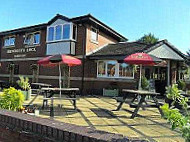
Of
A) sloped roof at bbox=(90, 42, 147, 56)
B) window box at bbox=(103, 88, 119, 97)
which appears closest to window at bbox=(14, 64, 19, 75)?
sloped roof at bbox=(90, 42, 147, 56)

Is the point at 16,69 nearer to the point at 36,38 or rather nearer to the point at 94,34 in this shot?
the point at 36,38

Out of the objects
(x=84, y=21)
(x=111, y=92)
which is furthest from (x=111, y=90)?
(x=84, y=21)

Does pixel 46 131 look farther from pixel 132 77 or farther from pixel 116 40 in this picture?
pixel 116 40

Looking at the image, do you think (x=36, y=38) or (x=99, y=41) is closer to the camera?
(x=99, y=41)

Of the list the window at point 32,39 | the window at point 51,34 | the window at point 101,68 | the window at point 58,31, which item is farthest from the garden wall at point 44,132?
the window at point 32,39

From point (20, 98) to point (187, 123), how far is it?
3.94 m

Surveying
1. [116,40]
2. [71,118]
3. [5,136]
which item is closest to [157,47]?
[116,40]

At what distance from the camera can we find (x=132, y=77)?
48.6ft

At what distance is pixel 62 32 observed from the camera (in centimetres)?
1638

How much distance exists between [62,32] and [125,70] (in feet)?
19.6

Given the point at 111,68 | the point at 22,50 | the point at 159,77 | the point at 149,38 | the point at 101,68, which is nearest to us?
the point at 111,68

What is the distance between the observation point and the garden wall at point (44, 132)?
245 centimetres

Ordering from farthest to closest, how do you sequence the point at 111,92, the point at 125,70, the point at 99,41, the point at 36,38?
the point at 36,38 → the point at 99,41 → the point at 125,70 → the point at 111,92

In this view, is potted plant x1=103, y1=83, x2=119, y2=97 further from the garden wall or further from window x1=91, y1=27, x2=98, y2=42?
the garden wall
